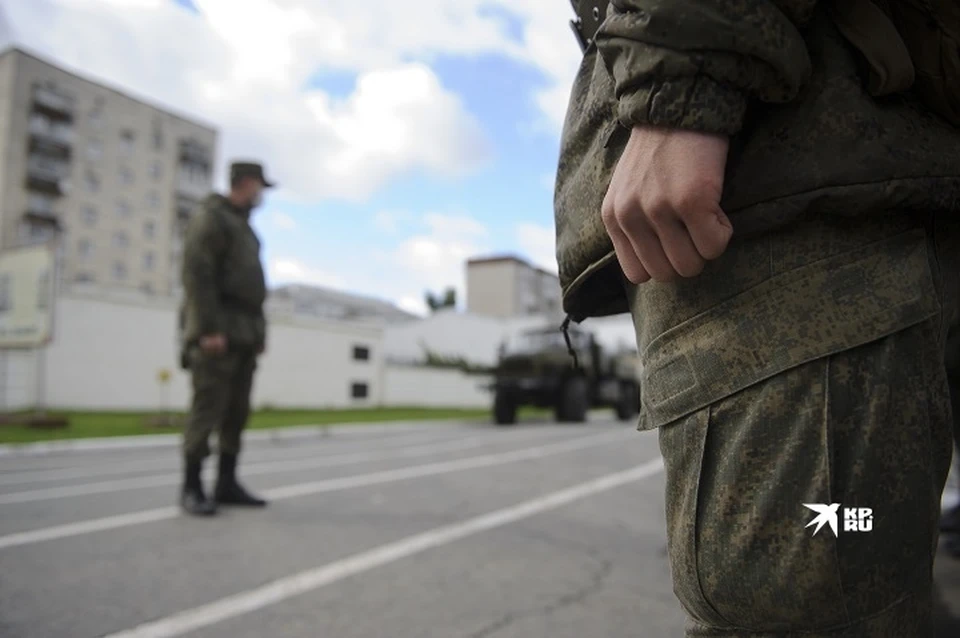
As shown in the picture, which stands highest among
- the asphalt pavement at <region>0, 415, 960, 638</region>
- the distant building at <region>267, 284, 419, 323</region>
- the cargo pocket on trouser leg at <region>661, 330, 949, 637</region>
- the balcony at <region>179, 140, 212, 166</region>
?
the balcony at <region>179, 140, 212, 166</region>

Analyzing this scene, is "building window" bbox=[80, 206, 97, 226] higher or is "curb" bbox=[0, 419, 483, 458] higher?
"building window" bbox=[80, 206, 97, 226]

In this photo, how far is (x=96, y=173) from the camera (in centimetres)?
4656

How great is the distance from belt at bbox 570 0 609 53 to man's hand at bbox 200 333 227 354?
2.99 metres

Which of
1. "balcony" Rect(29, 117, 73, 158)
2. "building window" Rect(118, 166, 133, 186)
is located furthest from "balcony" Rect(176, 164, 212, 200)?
"balcony" Rect(29, 117, 73, 158)

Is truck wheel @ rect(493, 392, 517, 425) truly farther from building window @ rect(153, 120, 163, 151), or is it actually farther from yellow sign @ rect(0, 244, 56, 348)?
building window @ rect(153, 120, 163, 151)

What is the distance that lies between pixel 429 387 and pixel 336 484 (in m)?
26.3

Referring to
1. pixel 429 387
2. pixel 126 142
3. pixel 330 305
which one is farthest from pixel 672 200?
pixel 126 142

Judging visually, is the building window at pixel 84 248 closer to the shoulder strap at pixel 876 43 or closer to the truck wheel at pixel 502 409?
the truck wheel at pixel 502 409

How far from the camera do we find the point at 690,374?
97cm

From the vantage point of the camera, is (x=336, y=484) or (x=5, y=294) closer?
(x=336, y=484)

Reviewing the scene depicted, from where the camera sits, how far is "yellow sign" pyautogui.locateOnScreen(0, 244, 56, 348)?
11.3 metres

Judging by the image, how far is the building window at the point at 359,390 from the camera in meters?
27.8

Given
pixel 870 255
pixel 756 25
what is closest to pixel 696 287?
pixel 870 255

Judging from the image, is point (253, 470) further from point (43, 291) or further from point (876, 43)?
point (43, 291)
